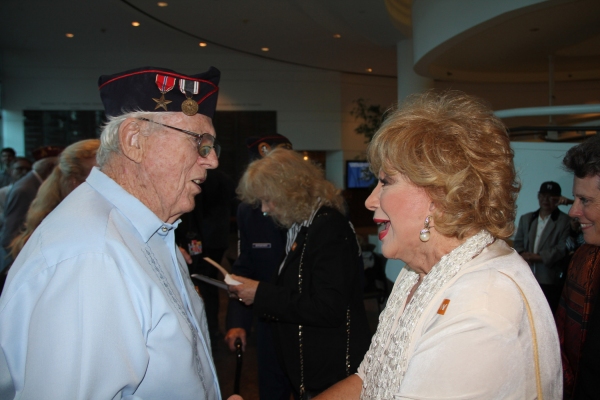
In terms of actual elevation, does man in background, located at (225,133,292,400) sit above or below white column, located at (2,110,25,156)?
below

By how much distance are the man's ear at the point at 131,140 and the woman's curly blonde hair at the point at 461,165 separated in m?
0.70

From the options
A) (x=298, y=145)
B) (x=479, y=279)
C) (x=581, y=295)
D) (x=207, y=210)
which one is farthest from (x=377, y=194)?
(x=298, y=145)

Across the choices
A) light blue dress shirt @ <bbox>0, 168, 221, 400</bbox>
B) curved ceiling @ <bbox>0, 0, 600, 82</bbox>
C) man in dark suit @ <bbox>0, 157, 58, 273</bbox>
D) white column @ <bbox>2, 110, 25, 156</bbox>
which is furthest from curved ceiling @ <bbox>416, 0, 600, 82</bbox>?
white column @ <bbox>2, 110, 25, 156</bbox>

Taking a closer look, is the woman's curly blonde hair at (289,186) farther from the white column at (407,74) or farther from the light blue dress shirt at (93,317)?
the white column at (407,74)

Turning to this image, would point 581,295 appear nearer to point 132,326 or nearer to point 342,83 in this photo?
point 132,326

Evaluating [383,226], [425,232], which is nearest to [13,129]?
[383,226]

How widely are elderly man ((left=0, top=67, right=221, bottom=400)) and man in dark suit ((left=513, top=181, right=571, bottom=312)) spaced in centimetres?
394

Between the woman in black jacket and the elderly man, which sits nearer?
the elderly man

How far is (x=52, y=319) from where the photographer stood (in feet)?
3.12

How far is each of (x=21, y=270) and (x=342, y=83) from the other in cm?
1263

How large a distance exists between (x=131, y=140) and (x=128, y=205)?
191mm

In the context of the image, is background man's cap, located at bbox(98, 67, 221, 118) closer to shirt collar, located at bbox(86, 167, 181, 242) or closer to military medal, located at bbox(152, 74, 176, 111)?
military medal, located at bbox(152, 74, 176, 111)

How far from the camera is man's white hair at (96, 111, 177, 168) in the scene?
1291 millimetres

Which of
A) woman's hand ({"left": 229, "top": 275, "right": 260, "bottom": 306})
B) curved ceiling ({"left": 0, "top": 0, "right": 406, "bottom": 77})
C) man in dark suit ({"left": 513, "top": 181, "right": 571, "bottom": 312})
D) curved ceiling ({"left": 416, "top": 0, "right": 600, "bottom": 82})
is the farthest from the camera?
curved ceiling ({"left": 0, "top": 0, "right": 406, "bottom": 77})
